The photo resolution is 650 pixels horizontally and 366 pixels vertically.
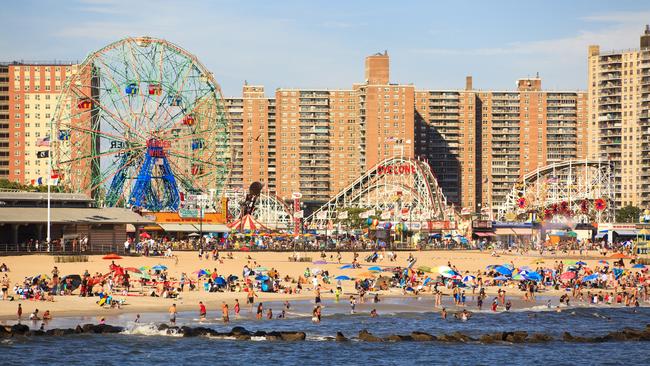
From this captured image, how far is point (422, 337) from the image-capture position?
184ft

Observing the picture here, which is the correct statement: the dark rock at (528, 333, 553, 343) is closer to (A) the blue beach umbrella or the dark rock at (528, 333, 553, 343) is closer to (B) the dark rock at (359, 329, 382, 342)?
(B) the dark rock at (359, 329, 382, 342)

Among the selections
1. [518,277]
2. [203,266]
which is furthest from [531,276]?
[203,266]

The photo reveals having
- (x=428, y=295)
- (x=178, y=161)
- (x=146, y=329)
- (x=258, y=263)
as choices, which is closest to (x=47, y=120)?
(x=178, y=161)

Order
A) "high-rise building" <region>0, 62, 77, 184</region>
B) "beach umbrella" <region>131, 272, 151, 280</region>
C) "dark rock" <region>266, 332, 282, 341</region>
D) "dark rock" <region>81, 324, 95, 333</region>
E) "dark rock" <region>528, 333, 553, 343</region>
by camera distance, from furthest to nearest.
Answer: "high-rise building" <region>0, 62, 77, 184</region> → "beach umbrella" <region>131, 272, 151, 280</region> → "dark rock" <region>528, 333, 553, 343</region> → "dark rock" <region>266, 332, 282, 341</region> → "dark rock" <region>81, 324, 95, 333</region>

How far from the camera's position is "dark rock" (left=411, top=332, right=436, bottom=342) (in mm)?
56000

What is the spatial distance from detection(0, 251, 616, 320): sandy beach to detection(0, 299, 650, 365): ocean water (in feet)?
9.41

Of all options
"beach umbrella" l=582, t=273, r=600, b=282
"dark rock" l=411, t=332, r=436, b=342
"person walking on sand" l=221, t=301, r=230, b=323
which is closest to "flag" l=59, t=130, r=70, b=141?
"beach umbrella" l=582, t=273, r=600, b=282

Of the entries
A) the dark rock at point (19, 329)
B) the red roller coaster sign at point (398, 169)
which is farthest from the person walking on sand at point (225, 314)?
the red roller coaster sign at point (398, 169)

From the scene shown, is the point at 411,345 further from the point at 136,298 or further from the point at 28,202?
the point at 28,202

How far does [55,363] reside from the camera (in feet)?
157

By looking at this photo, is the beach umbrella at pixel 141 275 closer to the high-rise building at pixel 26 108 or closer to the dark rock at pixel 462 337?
the dark rock at pixel 462 337

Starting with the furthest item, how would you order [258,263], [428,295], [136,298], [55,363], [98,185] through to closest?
1. [98,185]
2. [258,263]
3. [428,295]
4. [136,298]
5. [55,363]

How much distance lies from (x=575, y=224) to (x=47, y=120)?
285 ft

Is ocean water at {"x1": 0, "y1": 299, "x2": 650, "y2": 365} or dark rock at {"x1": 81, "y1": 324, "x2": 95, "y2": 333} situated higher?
dark rock at {"x1": 81, "y1": 324, "x2": 95, "y2": 333}
